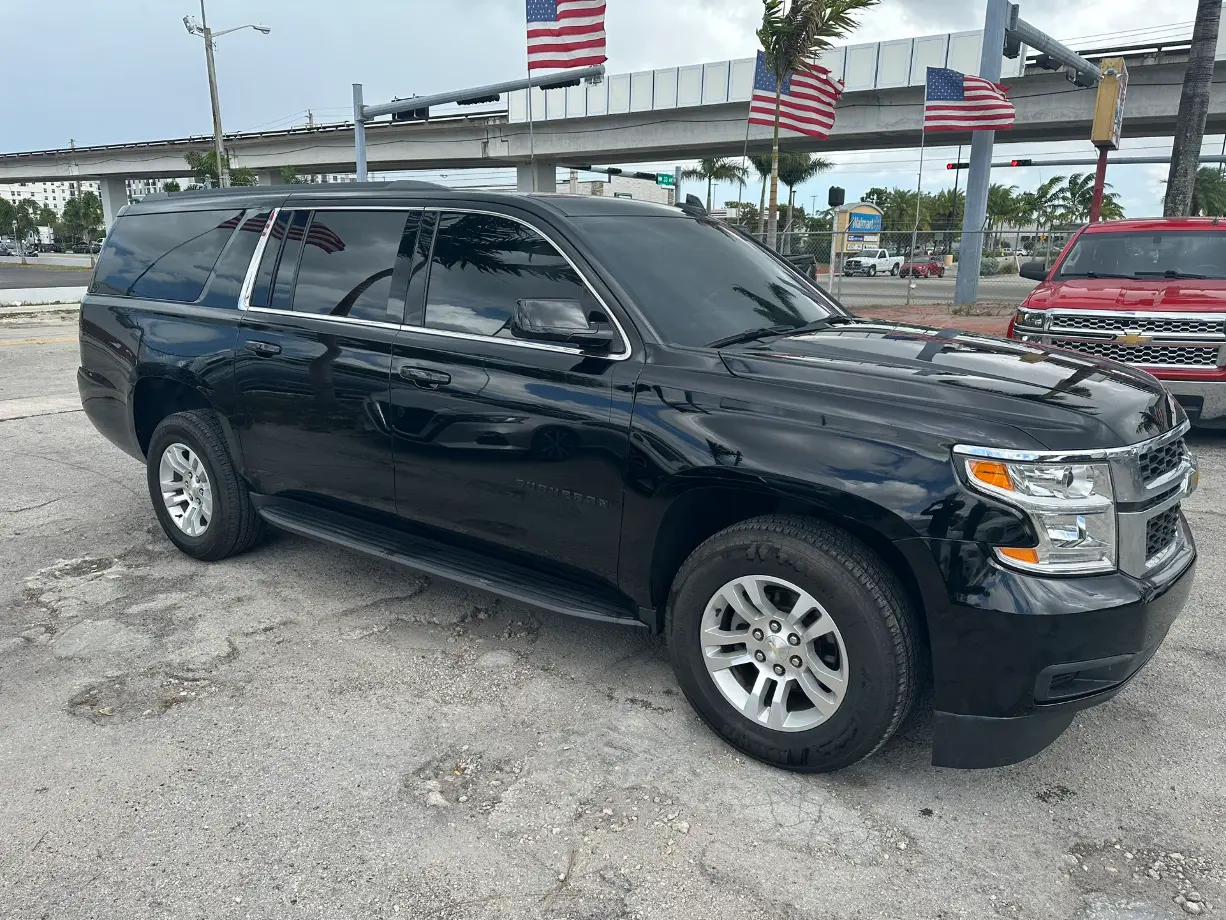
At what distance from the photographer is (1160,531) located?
2906 millimetres

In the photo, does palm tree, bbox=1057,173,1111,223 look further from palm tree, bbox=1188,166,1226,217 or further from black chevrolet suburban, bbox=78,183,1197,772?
black chevrolet suburban, bbox=78,183,1197,772

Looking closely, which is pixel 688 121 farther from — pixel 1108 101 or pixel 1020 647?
pixel 1020 647

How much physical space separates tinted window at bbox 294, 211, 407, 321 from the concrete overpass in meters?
24.1

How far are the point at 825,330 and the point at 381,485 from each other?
198 centimetres

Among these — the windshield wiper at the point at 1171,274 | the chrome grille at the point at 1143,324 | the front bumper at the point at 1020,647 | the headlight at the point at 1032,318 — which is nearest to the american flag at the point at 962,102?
the windshield wiper at the point at 1171,274

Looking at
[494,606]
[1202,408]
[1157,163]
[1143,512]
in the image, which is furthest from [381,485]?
[1157,163]

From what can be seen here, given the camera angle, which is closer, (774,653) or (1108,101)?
(774,653)

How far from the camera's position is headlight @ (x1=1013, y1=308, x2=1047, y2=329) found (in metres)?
7.85

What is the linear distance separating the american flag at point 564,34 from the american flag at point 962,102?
6235 millimetres

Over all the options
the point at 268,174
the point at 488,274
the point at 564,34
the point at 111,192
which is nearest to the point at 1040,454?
the point at 488,274

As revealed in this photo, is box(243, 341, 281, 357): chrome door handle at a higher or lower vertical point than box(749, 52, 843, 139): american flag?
lower

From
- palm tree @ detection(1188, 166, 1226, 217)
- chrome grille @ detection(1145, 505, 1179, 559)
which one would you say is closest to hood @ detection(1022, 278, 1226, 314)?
chrome grille @ detection(1145, 505, 1179, 559)

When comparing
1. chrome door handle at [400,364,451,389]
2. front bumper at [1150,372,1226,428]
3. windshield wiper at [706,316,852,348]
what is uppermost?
windshield wiper at [706,316,852,348]

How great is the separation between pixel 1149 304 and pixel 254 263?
6.68 metres
